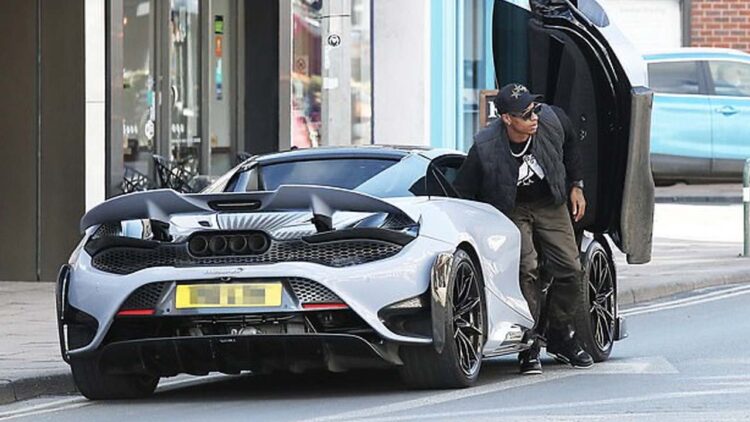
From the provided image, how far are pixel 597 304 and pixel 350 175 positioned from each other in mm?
2004

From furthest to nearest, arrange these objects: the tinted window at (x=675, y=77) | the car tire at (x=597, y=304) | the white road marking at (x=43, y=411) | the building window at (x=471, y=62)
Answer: the tinted window at (x=675, y=77), the building window at (x=471, y=62), the car tire at (x=597, y=304), the white road marking at (x=43, y=411)

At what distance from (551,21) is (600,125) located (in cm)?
69

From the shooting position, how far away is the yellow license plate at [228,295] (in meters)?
8.88

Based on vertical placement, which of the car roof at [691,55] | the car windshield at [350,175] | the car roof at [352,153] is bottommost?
the car windshield at [350,175]

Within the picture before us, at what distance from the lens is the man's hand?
35.1ft

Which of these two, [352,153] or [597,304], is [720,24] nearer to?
[597,304]

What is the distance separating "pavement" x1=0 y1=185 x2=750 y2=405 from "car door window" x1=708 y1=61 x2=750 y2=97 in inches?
64.8

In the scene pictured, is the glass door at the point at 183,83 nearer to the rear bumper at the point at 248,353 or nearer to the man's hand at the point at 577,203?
the man's hand at the point at 577,203

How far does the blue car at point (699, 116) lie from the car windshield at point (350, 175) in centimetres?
1555

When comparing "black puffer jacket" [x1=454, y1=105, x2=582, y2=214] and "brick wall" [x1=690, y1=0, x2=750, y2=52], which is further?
"brick wall" [x1=690, y1=0, x2=750, y2=52]

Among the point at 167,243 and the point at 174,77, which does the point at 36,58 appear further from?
the point at 167,243

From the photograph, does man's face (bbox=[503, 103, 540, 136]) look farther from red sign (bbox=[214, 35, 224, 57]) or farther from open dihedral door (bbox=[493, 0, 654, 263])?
red sign (bbox=[214, 35, 224, 57])

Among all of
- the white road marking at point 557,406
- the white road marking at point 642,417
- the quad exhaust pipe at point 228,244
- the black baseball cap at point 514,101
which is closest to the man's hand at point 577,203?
the black baseball cap at point 514,101

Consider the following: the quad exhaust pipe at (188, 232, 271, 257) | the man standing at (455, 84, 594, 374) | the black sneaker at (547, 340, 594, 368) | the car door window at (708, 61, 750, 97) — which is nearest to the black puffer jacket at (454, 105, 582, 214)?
the man standing at (455, 84, 594, 374)
